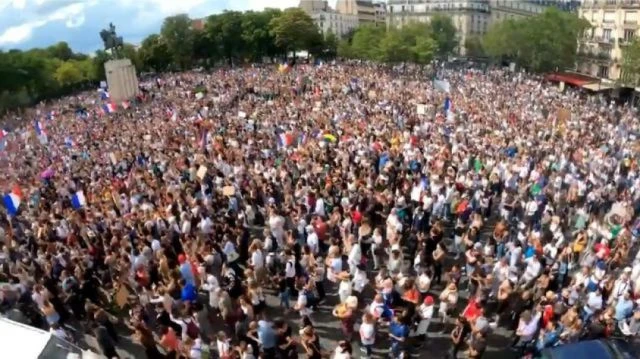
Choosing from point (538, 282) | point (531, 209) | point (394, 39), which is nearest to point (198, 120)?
point (531, 209)

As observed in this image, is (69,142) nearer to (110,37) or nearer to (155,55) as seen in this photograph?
(110,37)

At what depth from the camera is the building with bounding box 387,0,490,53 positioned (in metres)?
108

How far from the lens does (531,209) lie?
12898mm

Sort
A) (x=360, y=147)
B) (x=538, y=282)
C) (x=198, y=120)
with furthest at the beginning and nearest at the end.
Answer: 1. (x=198, y=120)
2. (x=360, y=147)
3. (x=538, y=282)

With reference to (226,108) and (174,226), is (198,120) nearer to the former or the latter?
(226,108)

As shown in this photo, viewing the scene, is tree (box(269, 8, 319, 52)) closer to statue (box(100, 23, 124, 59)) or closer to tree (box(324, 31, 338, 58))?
tree (box(324, 31, 338, 58))

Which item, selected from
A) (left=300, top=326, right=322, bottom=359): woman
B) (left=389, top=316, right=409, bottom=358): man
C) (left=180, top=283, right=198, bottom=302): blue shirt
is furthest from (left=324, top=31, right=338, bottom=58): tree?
(left=300, top=326, right=322, bottom=359): woman

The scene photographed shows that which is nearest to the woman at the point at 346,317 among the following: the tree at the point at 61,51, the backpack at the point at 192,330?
the backpack at the point at 192,330

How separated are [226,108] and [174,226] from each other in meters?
20.3

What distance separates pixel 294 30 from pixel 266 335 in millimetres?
63607

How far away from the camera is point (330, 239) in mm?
11266

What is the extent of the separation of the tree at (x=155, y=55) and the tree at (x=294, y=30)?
14.8 m

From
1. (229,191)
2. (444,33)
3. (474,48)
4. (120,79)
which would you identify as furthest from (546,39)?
(229,191)

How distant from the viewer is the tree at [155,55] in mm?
66750
